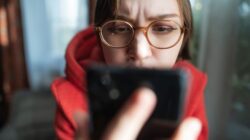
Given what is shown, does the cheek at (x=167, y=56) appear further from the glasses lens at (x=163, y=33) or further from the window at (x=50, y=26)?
the window at (x=50, y=26)

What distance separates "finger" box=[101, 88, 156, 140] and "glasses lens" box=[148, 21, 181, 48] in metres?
0.08

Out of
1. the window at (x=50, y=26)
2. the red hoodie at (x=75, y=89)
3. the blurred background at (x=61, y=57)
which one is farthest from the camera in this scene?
the window at (x=50, y=26)

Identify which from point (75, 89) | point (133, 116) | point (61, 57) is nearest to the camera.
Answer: point (133, 116)

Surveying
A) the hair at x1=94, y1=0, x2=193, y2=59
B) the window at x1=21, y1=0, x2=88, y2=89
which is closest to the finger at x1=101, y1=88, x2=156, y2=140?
the hair at x1=94, y1=0, x2=193, y2=59

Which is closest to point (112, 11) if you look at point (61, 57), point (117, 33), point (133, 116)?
point (117, 33)

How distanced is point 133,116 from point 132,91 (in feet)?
0.05

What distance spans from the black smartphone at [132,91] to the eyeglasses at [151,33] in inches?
3.2

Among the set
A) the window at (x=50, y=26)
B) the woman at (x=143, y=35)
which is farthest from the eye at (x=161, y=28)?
the window at (x=50, y=26)

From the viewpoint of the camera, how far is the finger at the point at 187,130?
17cm

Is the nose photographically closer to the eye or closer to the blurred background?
the eye

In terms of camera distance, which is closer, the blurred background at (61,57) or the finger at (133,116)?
the finger at (133,116)

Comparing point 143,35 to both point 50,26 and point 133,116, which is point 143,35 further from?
point 50,26

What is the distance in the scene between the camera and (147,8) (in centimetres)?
24

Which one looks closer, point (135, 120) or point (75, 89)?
point (135, 120)
